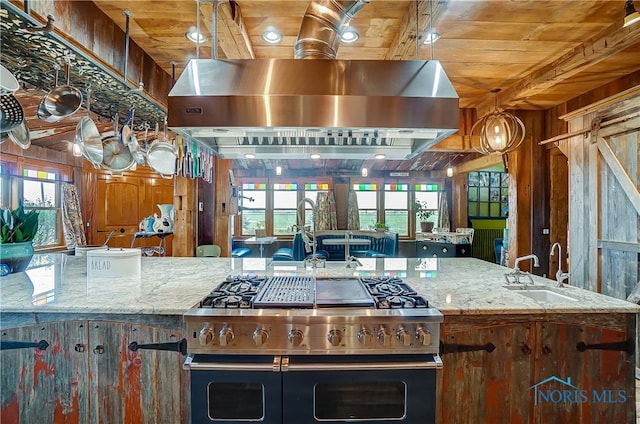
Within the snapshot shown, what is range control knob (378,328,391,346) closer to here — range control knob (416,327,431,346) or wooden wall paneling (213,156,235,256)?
range control knob (416,327,431,346)

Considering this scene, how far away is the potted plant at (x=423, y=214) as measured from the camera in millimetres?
7969

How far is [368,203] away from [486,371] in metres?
6.58

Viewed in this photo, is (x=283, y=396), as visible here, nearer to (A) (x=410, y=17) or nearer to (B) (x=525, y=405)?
(B) (x=525, y=405)

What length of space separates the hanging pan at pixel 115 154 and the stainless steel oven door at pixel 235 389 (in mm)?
2575

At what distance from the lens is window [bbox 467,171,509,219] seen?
8.52 m

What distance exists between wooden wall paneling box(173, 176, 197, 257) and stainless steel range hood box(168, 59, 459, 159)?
270 cm

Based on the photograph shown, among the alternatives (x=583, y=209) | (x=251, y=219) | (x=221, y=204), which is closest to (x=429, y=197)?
(x=251, y=219)

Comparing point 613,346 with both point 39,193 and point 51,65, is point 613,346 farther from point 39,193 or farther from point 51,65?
point 39,193

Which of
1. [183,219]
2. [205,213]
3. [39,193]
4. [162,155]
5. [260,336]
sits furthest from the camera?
[39,193]

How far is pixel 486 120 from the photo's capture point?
3.19 meters

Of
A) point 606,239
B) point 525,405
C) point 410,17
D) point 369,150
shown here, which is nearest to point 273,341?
point 525,405

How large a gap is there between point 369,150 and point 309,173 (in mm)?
5607

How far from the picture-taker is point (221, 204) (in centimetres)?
490

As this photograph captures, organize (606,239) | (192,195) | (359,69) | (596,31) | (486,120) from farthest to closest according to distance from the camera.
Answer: (192,195) → (486,120) → (606,239) → (596,31) → (359,69)
